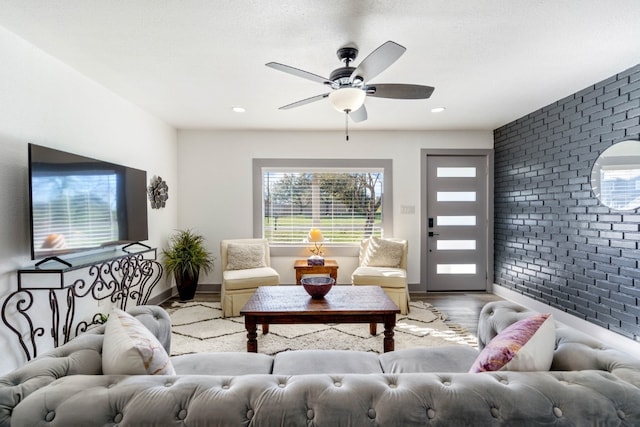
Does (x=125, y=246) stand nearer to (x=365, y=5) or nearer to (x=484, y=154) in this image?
(x=365, y=5)

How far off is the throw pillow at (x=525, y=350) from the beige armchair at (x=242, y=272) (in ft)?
9.39

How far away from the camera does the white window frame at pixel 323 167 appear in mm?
4742

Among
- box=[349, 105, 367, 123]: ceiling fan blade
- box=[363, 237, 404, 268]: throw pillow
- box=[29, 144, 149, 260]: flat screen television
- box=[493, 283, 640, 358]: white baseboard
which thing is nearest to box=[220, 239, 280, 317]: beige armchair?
box=[29, 144, 149, 260]: flat screen television

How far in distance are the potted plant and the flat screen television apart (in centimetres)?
89

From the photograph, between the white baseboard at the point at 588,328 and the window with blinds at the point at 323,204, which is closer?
the white baseboard at the point at 588,328

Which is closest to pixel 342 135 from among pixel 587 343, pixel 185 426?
pixel 587 343

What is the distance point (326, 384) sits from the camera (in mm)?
941

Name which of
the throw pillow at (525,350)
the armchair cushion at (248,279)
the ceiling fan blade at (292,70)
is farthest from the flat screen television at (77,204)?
the throw pillow at (525,350)

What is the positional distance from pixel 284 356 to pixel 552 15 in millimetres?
2663

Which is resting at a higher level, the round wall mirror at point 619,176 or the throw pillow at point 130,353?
the round wall mirror at point 619,176

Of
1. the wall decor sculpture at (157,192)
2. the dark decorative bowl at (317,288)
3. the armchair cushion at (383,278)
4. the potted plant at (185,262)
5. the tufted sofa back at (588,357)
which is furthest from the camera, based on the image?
the potted plant at (185,262)

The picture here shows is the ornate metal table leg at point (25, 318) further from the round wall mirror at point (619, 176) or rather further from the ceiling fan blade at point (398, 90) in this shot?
the round wall mirror at point (619, 176)

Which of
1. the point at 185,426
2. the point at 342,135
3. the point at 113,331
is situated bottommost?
the point at 185,426

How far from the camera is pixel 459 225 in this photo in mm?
4762
